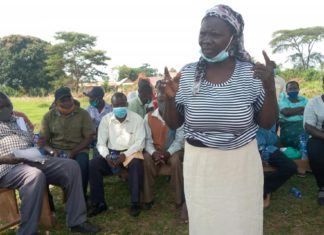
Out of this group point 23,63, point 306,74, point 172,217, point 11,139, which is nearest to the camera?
point 11,139

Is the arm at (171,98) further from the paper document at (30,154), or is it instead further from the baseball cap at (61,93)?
the baseball cap at (61,93)

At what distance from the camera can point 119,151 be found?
193 inches

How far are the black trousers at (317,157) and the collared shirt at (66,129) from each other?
9.43 feet

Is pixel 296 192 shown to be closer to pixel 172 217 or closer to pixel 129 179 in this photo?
pixel 172 217

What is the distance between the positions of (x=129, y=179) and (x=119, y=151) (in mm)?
436

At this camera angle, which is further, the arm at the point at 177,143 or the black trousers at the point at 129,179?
the arm at the point at 177,143

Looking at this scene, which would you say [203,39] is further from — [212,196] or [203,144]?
[212,196]

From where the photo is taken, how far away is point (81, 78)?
156ft

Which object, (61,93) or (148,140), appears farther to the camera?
(148,140)

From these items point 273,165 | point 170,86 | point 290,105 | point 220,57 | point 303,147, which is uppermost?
point 220,57

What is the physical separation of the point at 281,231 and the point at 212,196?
2.14 metres

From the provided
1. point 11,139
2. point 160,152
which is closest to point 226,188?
point 160,152

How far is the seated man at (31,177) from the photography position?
150 inches

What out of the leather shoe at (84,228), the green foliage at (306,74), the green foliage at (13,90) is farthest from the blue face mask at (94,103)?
the green foliage at (13,90)
